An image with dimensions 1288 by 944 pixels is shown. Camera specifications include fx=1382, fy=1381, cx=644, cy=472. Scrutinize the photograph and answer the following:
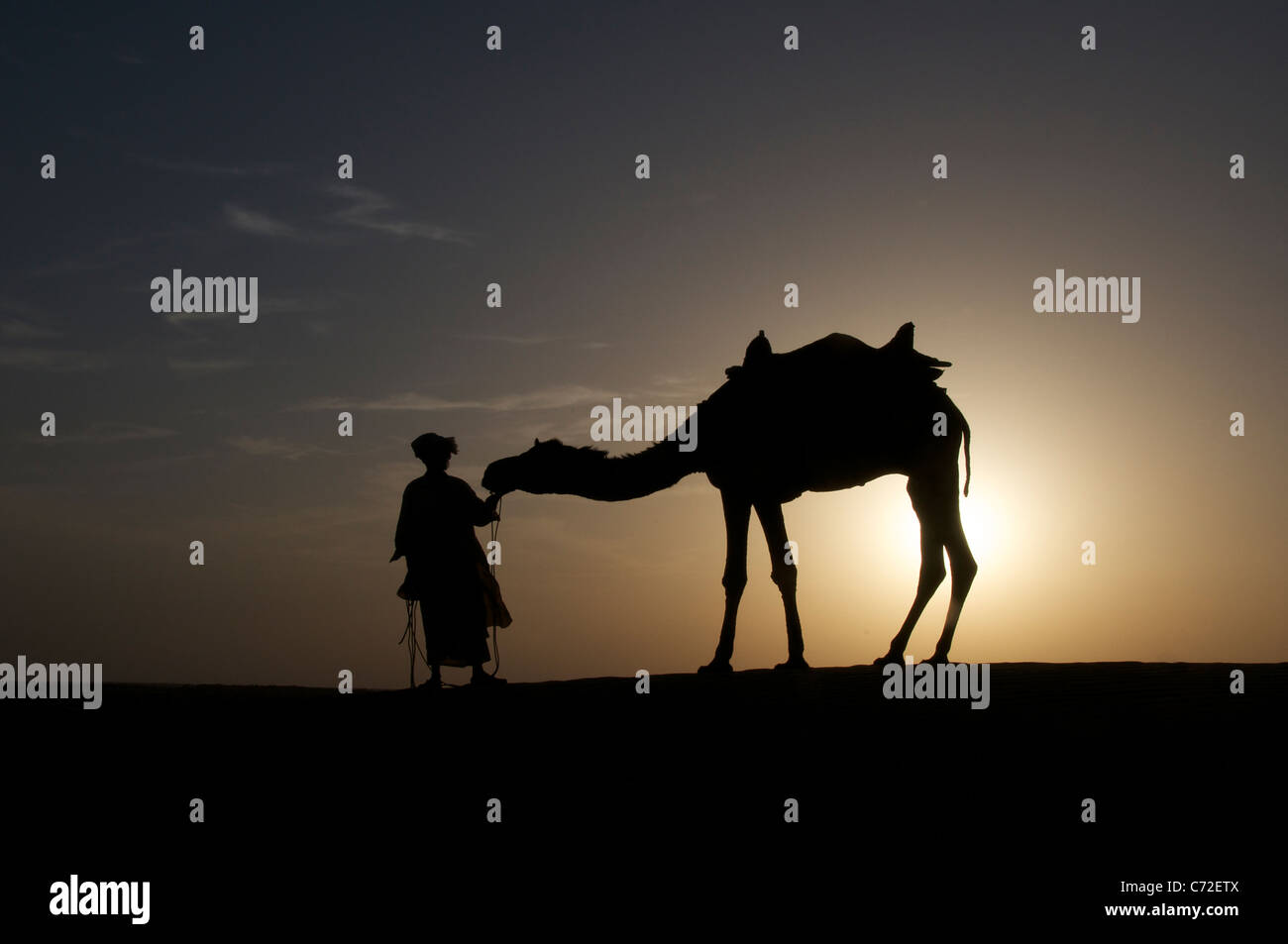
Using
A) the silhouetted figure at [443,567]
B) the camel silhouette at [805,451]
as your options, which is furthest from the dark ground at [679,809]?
the camel silhouette at [805,451]

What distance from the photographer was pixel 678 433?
52.2ft

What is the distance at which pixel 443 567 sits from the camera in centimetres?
1405

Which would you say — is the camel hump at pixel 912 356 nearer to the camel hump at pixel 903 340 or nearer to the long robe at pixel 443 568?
the camel hump at pixel 903 340

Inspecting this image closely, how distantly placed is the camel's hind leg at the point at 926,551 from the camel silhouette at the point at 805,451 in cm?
1

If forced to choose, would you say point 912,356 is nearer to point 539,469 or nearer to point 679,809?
point 539,469

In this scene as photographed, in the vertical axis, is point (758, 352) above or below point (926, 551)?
above

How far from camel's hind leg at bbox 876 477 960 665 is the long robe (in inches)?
169

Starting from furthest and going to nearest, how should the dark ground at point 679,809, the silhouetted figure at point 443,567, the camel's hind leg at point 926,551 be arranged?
the camel's hind leg at point 926,551
the silhouetted figure at point 443,567
the dark ground at point 679,809

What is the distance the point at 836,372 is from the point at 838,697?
16.6 feet

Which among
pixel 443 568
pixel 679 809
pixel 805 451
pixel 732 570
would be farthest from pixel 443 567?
pixel 679 809

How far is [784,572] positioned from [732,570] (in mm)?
575

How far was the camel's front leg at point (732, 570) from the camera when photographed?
48.2 ft
